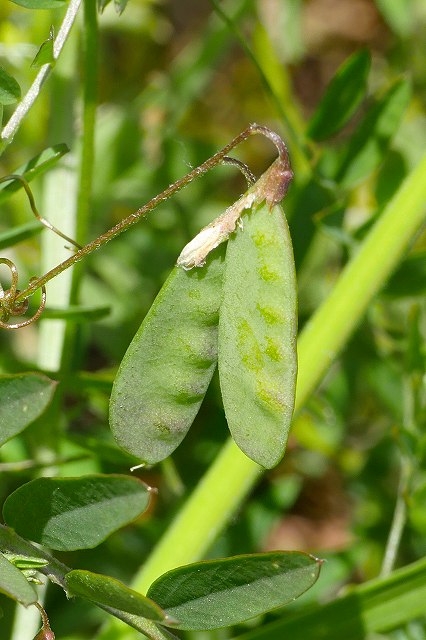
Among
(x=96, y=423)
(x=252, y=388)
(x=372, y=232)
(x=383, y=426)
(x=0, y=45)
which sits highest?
(x=0, y=45)

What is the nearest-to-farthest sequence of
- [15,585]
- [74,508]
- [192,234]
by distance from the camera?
[15,585] < [74,508] < [192,234]

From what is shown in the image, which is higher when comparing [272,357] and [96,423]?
[272,357]

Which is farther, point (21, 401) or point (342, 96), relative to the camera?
point (342, 96)

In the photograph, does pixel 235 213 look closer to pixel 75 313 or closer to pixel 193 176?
pixel 193 176

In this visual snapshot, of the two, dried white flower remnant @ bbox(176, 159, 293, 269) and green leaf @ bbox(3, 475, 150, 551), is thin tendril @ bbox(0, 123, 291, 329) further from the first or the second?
green leaf @ bbox(3, 475, 150, 551)

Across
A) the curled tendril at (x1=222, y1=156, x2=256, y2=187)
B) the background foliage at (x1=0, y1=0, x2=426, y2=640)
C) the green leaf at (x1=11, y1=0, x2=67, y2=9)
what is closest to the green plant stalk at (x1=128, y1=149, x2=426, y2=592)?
the background foliage at (x1=0, y1=0, x2=426, y2=640)

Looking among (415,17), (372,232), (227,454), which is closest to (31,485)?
(227,454)

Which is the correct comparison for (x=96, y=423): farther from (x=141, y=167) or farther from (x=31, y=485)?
(x=31, y=485)

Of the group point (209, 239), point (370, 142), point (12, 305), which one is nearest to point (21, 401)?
point (12, 305)
